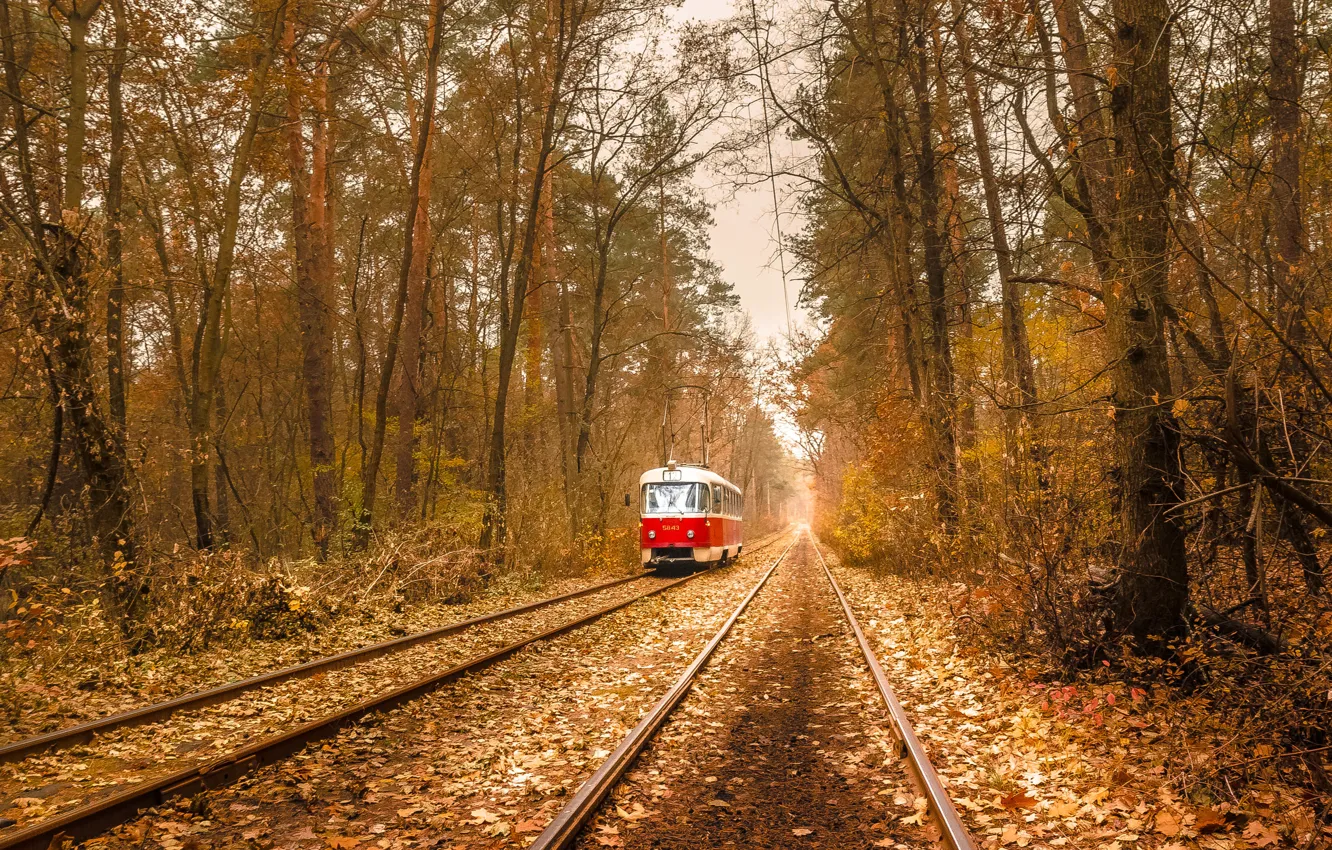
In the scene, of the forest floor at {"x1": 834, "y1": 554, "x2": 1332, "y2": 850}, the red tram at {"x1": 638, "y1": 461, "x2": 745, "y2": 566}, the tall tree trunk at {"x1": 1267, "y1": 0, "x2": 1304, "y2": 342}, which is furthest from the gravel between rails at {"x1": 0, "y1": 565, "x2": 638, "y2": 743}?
the tall tree trunk at {"x1": 1267, "y1": 0, "x2": 1304, "y2": 342}

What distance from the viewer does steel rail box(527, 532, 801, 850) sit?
145 inches

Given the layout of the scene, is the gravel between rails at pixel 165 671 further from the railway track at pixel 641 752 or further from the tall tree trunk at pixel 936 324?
the tall tree trunk at pixel 936 324

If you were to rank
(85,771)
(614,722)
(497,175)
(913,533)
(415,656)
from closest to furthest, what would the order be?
1. (85,771)
2. (614,722)
3. (415,656)
4. (913,533)
5. (497,175)

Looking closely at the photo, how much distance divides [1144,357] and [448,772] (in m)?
5.77

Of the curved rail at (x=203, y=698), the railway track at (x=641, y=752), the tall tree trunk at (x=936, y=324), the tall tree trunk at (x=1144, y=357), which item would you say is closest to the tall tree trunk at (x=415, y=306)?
the curved rail at (x=203, y=698)

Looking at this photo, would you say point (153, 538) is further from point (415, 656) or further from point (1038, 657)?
point (1038, 657)

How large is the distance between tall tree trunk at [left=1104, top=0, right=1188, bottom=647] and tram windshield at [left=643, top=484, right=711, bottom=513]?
14072 mm

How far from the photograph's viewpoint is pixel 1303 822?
3.59 meters

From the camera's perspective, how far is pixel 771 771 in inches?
200

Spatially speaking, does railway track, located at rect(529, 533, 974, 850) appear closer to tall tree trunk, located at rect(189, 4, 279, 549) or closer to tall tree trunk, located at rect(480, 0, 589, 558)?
tall tree trunk, located at rect(189, 4, 279, 549)

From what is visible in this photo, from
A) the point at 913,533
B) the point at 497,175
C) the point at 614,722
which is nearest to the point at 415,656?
the point at 614,722

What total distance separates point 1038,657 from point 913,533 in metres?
6.08

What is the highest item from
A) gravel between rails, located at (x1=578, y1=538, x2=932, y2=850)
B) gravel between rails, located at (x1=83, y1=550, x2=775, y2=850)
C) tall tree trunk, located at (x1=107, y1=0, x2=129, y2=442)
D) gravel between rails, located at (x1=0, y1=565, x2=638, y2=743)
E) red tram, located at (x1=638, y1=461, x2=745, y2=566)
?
tall tree trunk, located at (x1=107, y1=0, x2=129, y2=442)

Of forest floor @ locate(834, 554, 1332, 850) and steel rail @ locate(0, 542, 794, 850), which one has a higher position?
steel rail @ locate(0, 542, 794, 850)
